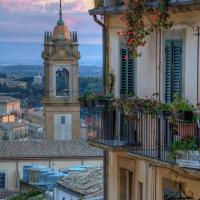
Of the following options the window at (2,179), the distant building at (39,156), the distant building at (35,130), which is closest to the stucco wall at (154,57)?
the distant building at (39,156)

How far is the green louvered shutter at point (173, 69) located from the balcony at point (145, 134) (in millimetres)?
522

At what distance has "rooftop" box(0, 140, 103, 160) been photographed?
245ft

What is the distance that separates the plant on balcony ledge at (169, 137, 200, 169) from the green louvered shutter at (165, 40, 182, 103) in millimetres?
1537

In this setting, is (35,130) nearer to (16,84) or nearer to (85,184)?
(16,84)

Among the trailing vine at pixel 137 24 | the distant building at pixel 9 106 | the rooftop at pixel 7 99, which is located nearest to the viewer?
the trailing vine at pixel 137 24

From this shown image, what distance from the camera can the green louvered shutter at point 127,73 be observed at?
17047mm

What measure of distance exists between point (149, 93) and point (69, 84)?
235 feet

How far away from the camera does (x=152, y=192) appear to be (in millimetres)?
16109

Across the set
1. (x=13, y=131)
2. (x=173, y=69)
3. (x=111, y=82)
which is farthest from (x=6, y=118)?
(x=173, y=69)

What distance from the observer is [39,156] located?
74.9m

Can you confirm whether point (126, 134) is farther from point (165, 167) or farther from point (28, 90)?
point (28, 90)

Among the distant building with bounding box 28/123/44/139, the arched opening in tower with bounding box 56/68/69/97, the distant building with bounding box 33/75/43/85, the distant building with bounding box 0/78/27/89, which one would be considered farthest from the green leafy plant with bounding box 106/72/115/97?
the distant building with bounding box 0/78/27/89

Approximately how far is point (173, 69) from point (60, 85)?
74.9m

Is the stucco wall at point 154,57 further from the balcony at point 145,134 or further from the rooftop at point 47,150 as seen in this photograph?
the rooftop at point 47,150
